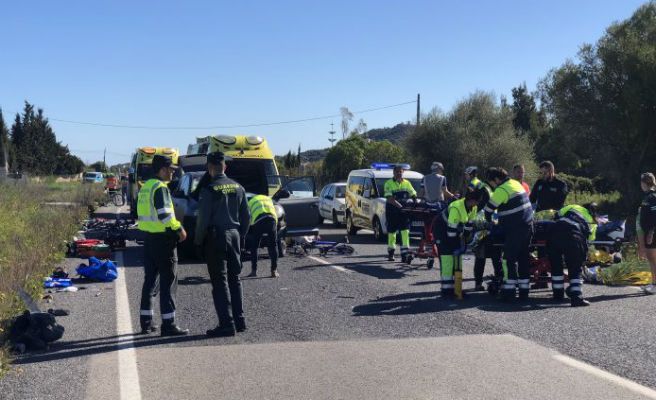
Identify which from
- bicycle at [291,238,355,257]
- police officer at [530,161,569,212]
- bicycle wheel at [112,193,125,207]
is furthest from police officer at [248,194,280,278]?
bicycle wheel at [112,193,125,207]

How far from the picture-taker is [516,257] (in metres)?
9.09

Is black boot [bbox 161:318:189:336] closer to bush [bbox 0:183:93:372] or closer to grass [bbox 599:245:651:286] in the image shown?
bush [bbox 0:183:93:372]

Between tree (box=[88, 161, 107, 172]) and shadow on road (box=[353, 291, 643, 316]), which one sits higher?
tree (box=[88, 161, 107, 172])

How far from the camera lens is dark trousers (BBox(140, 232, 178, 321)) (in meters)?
Result: 7.21

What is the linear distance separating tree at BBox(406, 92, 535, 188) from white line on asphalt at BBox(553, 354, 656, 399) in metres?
29.5

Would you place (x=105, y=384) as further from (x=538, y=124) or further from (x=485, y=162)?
(x=538, y=124)

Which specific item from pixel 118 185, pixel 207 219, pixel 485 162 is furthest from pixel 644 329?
pixel 118 185

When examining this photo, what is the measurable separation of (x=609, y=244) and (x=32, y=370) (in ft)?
28.8

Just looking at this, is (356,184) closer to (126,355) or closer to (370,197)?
(370,197)

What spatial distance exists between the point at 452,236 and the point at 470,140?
1062 inches

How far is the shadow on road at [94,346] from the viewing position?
6.30 meters

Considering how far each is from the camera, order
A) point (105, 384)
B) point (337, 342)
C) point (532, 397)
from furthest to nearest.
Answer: point (337, 342)
point (105, 384)
point (532, 397)

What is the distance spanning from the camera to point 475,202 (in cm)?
980

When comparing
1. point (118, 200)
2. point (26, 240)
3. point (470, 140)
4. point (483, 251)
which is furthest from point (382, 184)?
point (118, 200)
